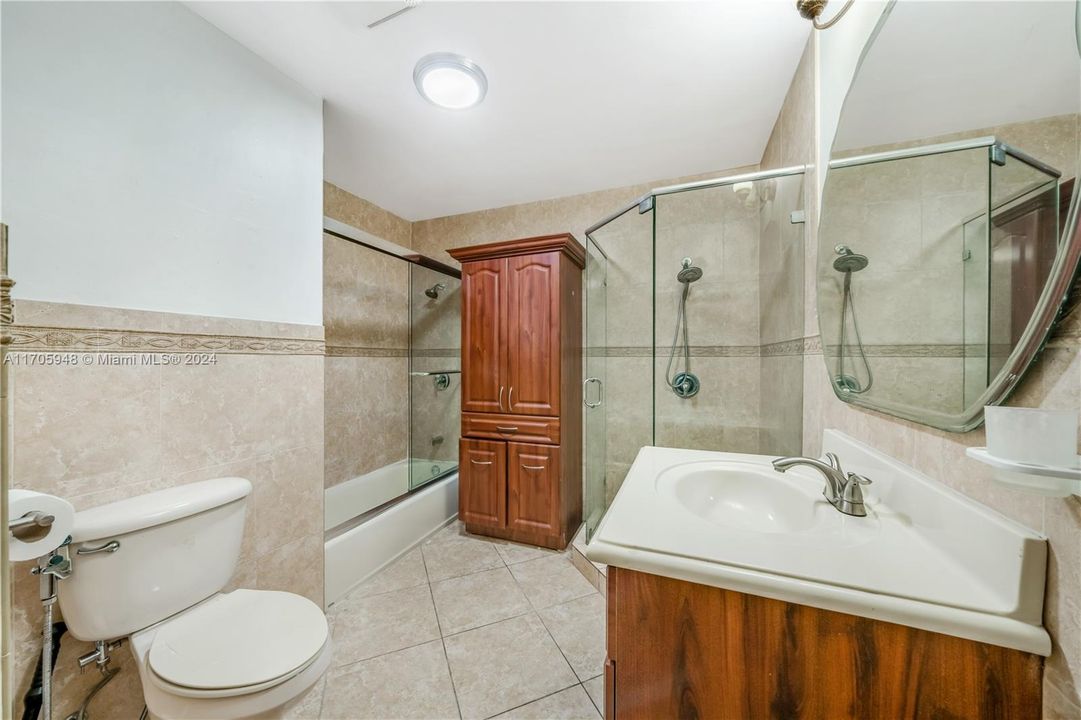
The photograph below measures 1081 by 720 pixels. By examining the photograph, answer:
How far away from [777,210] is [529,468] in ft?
6.04

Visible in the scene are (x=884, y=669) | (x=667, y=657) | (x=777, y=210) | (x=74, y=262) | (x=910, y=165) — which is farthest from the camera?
(x=777, y=210)

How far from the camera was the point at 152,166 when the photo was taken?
3.76 ft

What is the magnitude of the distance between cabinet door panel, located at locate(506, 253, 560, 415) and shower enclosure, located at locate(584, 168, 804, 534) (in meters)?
0.32

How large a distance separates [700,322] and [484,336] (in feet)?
4.20

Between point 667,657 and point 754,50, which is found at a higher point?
point 754,50

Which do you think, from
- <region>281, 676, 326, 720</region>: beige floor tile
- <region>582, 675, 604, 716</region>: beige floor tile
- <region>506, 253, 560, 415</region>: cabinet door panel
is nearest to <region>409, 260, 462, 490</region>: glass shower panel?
<region>506, 253, 560, 415</region>: cabinet door panel

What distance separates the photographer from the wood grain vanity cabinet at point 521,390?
2.16m

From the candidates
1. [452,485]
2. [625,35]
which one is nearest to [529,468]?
[452,485]

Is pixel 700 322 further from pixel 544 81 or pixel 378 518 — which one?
pixel 378 518

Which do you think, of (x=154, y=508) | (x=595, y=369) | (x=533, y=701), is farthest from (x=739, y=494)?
(x=154, y=508)

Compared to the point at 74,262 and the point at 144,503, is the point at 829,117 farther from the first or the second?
the point at 144,503

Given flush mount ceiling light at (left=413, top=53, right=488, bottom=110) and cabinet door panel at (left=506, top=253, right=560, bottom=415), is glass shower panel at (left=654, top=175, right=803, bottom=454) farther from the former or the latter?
flush mount ceiling light at (left=413, top=53, right=488, bottom=110)

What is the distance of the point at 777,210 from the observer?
1.62 metres

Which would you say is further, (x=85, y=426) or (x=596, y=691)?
(x=596, y=691)
